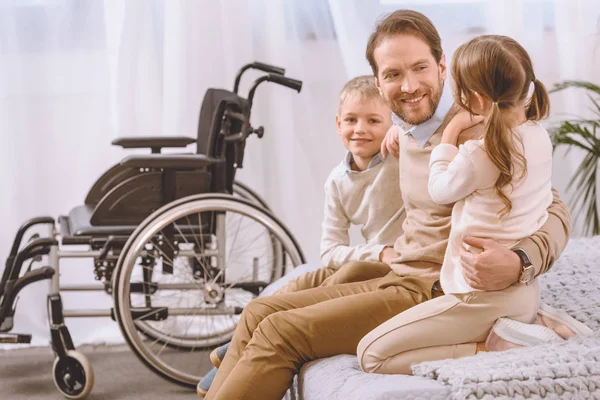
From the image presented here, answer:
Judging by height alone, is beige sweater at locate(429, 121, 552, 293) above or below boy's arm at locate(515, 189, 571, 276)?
above

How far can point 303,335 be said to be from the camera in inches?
60.7

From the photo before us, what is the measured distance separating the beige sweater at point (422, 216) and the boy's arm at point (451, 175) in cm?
9

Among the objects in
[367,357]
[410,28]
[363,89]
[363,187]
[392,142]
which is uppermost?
[410,28]

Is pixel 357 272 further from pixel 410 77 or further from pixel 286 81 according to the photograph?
pixel 286 81

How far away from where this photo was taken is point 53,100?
3076 mm

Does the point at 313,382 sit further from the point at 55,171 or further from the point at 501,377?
the point at 55,171

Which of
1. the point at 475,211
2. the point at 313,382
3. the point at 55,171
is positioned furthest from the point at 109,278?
the point at 475,211

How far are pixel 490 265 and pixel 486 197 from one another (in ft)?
0.37

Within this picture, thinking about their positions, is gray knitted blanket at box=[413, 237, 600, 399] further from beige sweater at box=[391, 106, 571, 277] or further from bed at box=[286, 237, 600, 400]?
beige sweater at box=[391, 106, 571, 277]

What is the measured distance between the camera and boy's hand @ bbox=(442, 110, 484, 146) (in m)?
1.49

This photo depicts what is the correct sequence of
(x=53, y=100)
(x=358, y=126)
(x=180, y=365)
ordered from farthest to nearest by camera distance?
(x=53, y=100), (x=180, y=365), (x=358, y=126)

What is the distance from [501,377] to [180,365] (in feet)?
5.12

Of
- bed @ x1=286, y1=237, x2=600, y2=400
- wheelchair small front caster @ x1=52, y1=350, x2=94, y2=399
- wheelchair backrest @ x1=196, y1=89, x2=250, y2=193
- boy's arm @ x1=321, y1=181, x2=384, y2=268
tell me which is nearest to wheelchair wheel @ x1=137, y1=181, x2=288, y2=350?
wheelchair backrest @ x1=196, y1=89, x2=250, y2=193

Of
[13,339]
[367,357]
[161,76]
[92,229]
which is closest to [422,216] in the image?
[367,357]
